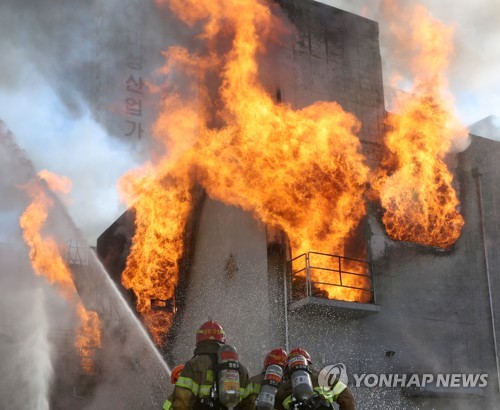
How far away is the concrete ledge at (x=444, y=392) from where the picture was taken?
14.9 m

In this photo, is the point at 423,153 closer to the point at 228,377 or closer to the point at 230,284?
the point at 230,284

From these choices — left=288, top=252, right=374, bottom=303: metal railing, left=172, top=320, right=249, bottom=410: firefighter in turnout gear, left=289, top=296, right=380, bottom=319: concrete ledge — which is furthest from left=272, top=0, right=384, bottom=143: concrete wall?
left=172, top=320, right=249, bottom=410: firefighter in turnout gear

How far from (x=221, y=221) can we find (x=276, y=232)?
8.40 ft

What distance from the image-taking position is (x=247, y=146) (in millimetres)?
15133

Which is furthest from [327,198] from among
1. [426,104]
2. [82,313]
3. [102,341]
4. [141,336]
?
[82,313]

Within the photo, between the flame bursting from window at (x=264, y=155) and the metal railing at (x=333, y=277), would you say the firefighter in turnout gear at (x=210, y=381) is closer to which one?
the metal railing at (x=333, y=277)

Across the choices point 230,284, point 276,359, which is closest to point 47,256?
point 230,284

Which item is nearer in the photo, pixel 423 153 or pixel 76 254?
pixel 423 153

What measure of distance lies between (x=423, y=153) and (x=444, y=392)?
5981mm

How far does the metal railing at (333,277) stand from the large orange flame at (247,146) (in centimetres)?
8

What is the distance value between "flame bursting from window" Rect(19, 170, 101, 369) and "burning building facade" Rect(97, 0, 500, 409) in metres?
3.70

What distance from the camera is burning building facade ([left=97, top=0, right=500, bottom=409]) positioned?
47.2 ft

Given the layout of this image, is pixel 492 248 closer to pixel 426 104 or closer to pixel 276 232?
pixel 426 104

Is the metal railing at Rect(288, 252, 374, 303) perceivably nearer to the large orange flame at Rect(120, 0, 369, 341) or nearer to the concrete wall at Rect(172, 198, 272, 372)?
the large orange flame at Rect(120, 0, 369, 341)
